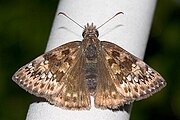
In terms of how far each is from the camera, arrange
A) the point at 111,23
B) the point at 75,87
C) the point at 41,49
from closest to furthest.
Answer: the point at 111,23 → the point at 75,87 → the point at 41,49

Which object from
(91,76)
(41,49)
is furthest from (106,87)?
(41,49)

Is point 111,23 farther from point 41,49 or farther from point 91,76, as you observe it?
point 41,49

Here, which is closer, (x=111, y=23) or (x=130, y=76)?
(x=111, y=23)

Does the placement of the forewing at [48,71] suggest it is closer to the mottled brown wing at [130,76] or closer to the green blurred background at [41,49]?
the mottled brown wing at [130,76]

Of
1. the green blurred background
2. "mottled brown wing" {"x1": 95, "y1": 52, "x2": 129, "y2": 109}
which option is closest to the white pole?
"mottled brown wing" {"x1": 95, "y1": 52, "x2": 129, "y2": 109}

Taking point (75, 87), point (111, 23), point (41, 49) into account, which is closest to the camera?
point (111, 23)

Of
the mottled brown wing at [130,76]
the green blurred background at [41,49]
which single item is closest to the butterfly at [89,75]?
the mottled brown wing at [130,76]

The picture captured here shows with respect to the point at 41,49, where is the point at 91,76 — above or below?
below
